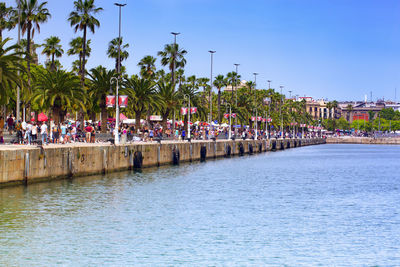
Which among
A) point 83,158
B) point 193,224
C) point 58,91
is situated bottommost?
point 193,224

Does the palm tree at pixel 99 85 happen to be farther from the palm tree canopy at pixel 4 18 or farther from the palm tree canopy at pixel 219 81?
the palm tree canopy at pixel 219 81

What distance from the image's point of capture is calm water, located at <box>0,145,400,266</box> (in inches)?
842

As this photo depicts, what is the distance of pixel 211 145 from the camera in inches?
3095

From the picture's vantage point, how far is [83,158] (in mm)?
43656

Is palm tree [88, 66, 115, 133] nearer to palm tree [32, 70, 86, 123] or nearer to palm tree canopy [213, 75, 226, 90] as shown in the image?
palm tree [32, 70, 86, 123]

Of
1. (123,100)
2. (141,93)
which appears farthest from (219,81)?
(123,100)

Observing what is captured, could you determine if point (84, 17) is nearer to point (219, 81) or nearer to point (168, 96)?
point (168, 96)

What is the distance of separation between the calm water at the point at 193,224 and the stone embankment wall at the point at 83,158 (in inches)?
37.8

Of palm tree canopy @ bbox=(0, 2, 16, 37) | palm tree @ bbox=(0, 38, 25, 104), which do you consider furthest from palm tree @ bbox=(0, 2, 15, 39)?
palm tree @ bbox=(0, 38, 25, 104)

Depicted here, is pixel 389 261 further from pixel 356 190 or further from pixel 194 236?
pixel 356 190

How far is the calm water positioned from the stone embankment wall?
960 mm

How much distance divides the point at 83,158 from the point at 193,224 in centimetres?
1806

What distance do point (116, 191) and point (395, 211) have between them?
649 inches

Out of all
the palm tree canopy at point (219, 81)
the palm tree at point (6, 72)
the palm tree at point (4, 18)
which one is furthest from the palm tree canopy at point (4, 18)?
the palm tree canopy at point (219, 81)
